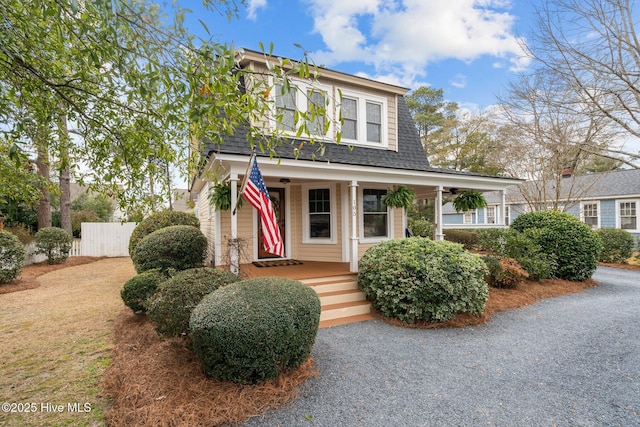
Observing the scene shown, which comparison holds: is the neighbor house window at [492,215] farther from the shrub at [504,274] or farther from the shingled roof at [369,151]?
the shrub at [504,274]

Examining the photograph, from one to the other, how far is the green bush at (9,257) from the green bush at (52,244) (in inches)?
140

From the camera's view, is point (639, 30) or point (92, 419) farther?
point (639, 30)

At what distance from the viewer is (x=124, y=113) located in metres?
3.73

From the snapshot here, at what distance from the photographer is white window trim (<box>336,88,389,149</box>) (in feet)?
28.0

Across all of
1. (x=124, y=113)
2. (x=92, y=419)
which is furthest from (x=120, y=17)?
(x=92, y=419)

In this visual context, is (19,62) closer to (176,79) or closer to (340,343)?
(176,79)

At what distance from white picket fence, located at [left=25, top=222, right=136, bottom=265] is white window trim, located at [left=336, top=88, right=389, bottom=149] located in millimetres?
11568

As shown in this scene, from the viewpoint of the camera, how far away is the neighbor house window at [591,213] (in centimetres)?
1716

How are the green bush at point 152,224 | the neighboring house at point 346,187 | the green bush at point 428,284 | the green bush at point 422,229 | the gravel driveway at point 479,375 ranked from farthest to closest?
the green bush at point 422,229 → the green bush at point 152,224 → the neighboring house at point 346,187 → the green bush at point 428,284 → the gravel driveway at point 479,375

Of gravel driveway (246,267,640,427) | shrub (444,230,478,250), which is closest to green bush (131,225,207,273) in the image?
gravel driveway (246,267,640,427)

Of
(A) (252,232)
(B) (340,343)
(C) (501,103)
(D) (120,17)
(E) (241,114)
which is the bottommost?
(B) (340,343)

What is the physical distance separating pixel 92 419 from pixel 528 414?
403cm

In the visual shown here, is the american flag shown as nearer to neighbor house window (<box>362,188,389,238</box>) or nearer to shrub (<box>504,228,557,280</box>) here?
neighbor house window (<box>362,188,389,238</box>)

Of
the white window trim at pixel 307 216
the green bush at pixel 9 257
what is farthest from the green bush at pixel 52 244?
the white window trim at pixel 307 216
